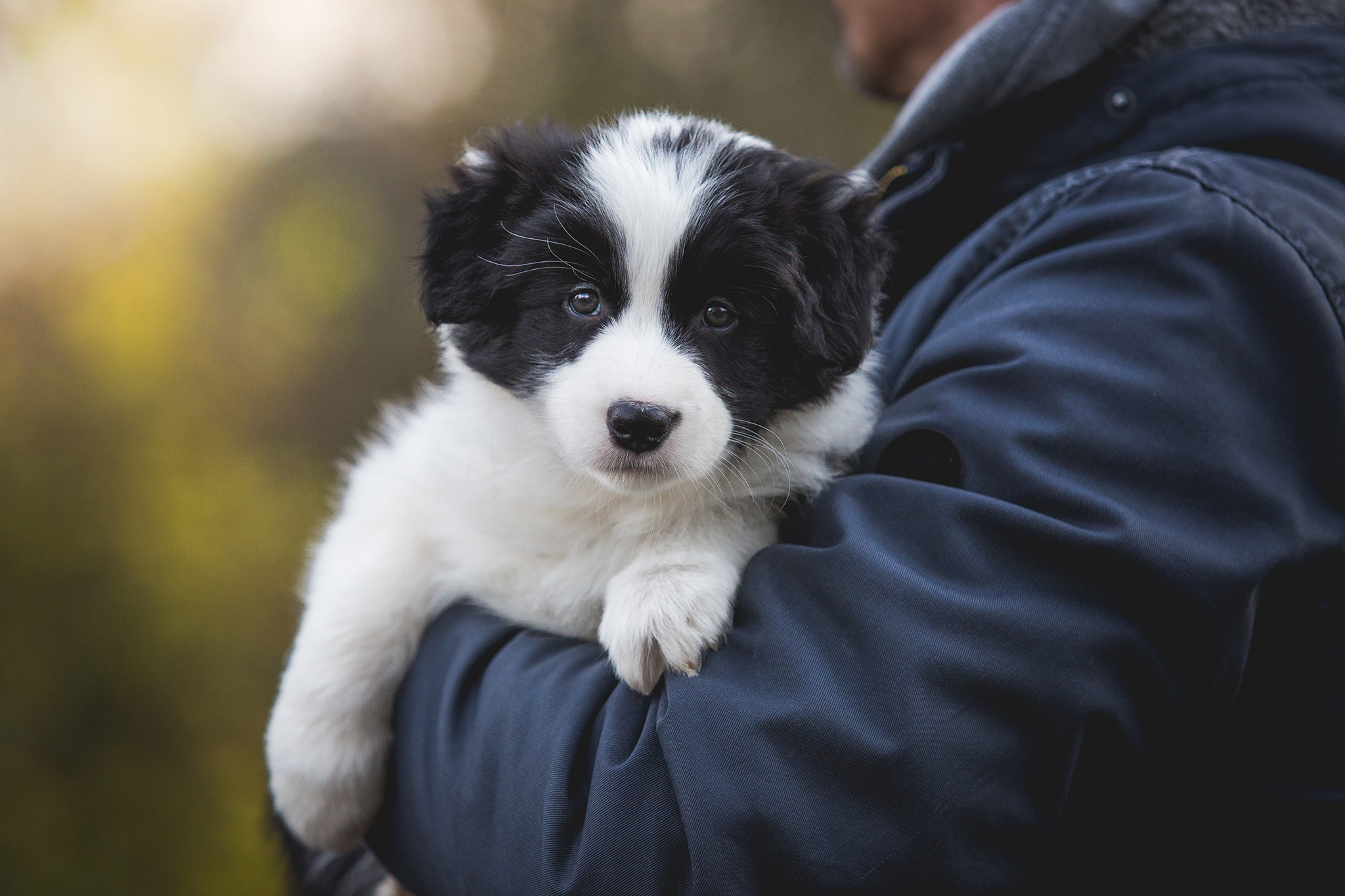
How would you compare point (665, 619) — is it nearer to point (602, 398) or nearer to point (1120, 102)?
point (602, 398)

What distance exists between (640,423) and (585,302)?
0.29 m

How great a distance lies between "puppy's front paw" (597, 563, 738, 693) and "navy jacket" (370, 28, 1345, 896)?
41mm

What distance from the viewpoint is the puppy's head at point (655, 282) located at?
1.57m

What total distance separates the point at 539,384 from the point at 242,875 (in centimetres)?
473

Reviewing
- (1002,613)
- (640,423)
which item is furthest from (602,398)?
(1002,613)

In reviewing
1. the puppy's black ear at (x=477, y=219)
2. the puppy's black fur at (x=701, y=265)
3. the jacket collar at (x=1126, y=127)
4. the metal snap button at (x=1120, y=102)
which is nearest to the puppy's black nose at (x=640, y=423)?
the puppy's black fur at (x=701, y=265)

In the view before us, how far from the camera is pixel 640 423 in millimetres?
1484

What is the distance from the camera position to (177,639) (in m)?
5.20

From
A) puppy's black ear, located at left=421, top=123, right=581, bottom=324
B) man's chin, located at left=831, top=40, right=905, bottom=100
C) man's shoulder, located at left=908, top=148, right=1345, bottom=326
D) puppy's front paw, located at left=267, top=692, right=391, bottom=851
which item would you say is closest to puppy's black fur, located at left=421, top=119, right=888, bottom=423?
puppy's black ear, located at left=421, top=123, right=581, bottom=324

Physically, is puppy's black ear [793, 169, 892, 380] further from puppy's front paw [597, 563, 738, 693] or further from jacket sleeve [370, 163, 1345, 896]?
puppy's front paw [597, 563, 738, 693]

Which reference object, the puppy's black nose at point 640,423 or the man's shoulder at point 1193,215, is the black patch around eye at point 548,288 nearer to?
the puppy's black nose at point 640,423

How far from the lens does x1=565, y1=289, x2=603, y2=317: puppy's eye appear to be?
5.42 ft

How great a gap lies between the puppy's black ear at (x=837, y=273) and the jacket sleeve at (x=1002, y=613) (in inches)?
11.0

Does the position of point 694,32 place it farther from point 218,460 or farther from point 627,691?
point 627,691
